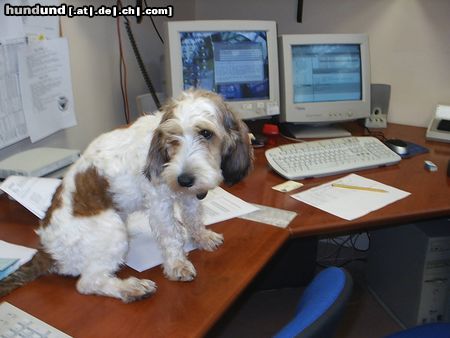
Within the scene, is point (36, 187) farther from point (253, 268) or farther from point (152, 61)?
point (152, 61)

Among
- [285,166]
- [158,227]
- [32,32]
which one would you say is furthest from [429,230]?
[32,32]

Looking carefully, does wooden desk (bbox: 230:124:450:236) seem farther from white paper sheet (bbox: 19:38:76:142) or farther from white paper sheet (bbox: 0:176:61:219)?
white paper sheet (bbox: 19:38:76:142)

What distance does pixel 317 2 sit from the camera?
7.39 feet

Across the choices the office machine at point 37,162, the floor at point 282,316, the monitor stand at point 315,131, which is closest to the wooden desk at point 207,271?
the office machine at point 37,162

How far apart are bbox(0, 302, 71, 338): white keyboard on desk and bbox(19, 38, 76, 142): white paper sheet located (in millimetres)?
763

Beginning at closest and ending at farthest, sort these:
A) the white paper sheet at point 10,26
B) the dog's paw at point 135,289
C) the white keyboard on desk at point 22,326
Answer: the white keyboard on desk at point 22,326 → the dog's paw at point 135,289 → the white paper sheet at point 10,26

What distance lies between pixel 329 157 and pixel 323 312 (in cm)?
103

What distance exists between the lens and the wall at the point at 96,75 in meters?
1.62

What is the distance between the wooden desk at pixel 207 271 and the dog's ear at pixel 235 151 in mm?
191

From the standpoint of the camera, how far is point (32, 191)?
124 cm

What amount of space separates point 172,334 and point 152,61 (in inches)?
62.1

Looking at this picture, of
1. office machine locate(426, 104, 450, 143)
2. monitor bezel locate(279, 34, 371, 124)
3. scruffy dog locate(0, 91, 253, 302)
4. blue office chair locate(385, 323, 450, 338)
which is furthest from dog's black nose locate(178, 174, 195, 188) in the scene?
office machine locate(426, 104, 450, 143)

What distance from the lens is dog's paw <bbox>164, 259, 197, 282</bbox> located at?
0.96m

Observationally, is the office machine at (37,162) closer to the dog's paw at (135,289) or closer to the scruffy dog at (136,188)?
the scruffy dog at (136,188)
